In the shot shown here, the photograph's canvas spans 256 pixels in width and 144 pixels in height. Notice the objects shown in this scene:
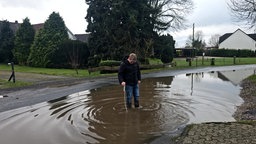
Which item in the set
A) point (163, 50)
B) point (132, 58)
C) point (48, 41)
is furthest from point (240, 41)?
point (132, 58)

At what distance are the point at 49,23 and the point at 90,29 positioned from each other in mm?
6842

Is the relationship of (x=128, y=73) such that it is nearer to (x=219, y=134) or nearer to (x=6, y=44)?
(x=219, y=134)

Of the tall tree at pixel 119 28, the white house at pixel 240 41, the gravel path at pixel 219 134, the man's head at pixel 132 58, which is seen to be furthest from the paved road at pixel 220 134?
the white house at pixel 240 41

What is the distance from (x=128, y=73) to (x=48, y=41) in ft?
95.0

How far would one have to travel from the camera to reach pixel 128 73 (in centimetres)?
1068

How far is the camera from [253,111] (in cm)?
995

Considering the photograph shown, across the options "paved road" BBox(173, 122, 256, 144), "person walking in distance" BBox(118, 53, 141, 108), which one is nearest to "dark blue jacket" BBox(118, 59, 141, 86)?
"person walking in distance" BBox(118, 53, 141, 108)

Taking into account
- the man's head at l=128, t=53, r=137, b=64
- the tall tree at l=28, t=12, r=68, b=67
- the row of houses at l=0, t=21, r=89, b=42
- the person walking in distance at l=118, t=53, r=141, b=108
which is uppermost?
the row of houses at l=0, t=21, r=89, b=42

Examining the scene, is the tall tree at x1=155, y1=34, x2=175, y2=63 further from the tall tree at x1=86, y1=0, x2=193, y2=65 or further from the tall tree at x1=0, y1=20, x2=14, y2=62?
the tall tree at x1=0, y1=20, x2=14, y2=62

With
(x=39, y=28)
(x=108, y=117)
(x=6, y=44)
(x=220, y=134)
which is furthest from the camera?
(x=39, y=28)

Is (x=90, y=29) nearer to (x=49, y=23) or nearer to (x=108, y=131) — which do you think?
(x=49, y=23)

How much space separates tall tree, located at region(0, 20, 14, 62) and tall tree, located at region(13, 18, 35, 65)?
2.75 metres

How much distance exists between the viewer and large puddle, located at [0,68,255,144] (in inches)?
291

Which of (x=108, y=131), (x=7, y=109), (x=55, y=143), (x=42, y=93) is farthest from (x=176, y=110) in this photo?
(x=42, y=93)
